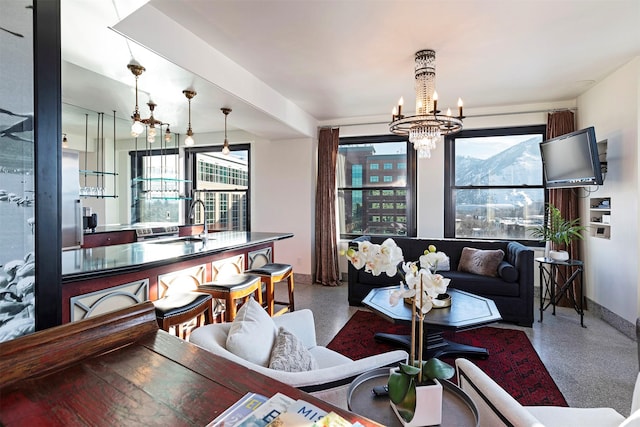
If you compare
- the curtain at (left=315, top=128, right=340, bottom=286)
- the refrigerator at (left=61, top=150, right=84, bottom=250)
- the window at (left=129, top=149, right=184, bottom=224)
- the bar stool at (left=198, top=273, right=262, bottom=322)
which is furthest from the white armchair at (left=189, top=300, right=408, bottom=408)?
the window at (left=129, top=149, right=184, bottom=224)

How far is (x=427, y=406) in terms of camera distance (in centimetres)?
102

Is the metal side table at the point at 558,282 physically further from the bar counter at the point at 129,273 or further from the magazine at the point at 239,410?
the magazine at the point at 239,410

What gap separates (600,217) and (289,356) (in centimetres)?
428

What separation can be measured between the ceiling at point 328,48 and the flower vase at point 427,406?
2397mm

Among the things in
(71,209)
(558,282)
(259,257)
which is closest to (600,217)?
(558,282)

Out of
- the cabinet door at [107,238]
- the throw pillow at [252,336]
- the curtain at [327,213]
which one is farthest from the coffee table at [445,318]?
the cabinet door at [107,238]

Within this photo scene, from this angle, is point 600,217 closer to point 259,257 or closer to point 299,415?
point 259,257

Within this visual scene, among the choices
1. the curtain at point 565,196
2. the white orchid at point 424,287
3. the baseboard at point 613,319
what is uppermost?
the curtain at point 565,196

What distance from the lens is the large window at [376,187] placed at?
5.38 m

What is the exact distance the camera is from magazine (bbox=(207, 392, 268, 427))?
0.72 m

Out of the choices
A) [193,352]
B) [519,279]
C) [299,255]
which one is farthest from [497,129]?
[193,352]

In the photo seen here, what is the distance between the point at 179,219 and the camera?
6609 mm

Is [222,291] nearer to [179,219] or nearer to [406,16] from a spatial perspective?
[406,16]

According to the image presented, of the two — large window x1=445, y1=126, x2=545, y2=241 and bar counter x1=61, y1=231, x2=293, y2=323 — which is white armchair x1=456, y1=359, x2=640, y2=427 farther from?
large window x1=445, y1=126, x2=545, y2=241
